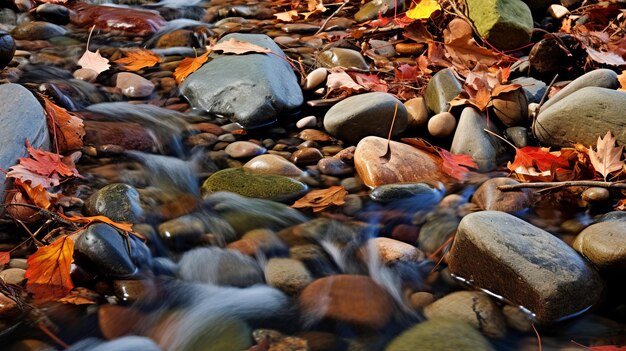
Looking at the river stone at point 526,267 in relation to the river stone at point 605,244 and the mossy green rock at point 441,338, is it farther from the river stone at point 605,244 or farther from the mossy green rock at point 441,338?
the mossy green rock at point 441,338

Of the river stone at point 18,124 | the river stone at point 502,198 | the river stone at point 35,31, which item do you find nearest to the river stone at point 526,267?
the river stone at point 502,198

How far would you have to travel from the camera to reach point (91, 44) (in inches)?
184

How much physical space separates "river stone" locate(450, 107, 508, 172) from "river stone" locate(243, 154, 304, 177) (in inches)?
35.6

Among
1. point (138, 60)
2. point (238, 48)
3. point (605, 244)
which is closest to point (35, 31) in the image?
point (138, 60)

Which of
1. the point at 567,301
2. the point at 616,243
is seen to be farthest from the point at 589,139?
the point at 567,301

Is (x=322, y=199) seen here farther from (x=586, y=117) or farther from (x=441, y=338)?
(x=586, y=117)

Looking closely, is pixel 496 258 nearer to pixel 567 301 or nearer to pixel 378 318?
pixel 567 301

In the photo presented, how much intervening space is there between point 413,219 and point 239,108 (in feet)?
4.66

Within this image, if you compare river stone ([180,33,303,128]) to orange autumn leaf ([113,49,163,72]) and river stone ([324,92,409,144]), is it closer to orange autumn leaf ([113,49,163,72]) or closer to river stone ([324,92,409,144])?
river stone ([324,92,409,144])

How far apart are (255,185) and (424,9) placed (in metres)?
2.39

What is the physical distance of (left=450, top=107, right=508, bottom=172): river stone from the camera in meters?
3.17

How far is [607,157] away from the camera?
2.74 meters

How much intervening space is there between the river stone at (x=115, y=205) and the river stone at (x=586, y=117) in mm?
2118

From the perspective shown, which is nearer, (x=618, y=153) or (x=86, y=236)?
(x=86, y=236)
